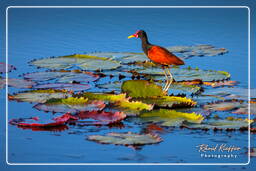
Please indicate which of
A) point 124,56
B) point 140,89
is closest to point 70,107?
point 140,89

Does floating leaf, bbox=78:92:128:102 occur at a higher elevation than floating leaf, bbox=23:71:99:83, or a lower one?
lower

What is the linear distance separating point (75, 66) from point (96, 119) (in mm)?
2317

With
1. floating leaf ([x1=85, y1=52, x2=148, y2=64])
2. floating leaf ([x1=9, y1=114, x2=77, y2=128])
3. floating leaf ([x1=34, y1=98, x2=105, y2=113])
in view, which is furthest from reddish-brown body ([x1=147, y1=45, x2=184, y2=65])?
floating leaf ([x1=9, y1=114, x2=77, y2=128])

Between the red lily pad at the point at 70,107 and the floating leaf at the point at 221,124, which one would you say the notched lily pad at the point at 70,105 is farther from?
the floating leaf at the point at 221,124

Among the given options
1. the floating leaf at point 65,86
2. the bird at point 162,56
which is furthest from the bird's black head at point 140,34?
the floating leaf at point 65,86

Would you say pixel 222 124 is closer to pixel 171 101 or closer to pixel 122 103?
pixel 171 101

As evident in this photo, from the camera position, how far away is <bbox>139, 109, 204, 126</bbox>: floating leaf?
231 inches

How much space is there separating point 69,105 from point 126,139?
1.18 metres

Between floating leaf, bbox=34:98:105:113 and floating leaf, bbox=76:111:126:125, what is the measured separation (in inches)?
7.0

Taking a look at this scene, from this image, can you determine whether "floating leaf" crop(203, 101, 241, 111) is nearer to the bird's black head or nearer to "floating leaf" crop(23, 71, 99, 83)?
the bird's black head

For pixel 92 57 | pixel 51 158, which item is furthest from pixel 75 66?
pixel 51 158

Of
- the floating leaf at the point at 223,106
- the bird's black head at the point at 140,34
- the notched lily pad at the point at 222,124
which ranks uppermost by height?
the bird's black head at the point at 140,34

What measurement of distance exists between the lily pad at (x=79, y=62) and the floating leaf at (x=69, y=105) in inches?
67.3

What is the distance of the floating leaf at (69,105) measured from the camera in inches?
246
